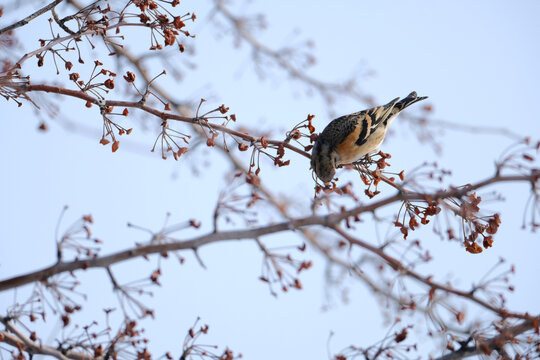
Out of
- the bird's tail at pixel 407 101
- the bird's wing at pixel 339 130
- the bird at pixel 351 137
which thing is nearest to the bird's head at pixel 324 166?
the bird at pixel 351 137

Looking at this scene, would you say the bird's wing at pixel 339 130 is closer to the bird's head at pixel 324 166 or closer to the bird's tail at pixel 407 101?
the bird's head at pixel 324 166

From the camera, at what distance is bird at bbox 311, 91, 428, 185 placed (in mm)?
5344

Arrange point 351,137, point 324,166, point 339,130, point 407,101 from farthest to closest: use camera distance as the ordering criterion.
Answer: point 407,101 → point 339,130 → point 351,137 → point 324,166

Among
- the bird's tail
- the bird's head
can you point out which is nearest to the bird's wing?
the bird's head

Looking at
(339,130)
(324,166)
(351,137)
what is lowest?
(324,166)

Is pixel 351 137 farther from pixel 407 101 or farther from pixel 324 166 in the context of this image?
pixel 407 101

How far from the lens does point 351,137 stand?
580 centimetres

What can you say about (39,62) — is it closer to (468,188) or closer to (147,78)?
(468,188)

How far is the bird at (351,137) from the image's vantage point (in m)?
5.34

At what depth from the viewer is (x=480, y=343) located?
4020 millimetres

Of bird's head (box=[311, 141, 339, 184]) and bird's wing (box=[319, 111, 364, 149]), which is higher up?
bird's wing (box=[319, 111, 364, 149])

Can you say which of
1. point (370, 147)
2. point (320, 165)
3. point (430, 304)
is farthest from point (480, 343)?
point (370, 147)

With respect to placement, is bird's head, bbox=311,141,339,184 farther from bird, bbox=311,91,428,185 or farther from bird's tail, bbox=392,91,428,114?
bird's tail, bbox=392,91,428,114

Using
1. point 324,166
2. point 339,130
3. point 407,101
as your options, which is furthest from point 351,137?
point 407,101
